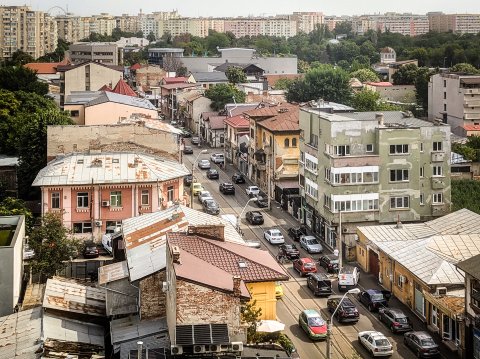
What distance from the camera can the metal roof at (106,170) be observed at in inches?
1965

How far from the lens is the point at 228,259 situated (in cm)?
3075

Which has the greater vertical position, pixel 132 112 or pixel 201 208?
pixel 132 112

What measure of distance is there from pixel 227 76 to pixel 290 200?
67471 mm

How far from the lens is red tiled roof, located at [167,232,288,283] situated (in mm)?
30047

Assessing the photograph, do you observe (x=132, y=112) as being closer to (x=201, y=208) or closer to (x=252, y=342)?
(x=201, y=208)

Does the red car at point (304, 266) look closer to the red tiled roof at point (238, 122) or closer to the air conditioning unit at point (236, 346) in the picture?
the air conditioning unit at point (236, 346)

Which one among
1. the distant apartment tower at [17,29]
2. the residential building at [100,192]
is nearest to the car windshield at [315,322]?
the residential building at [100,192]

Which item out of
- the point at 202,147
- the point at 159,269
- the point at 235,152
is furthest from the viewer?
the point at 202,147

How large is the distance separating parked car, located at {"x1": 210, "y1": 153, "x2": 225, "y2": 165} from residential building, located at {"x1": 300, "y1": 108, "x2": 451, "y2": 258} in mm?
30696

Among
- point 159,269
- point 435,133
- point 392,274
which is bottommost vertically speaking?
point 392,274

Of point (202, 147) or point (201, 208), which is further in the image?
point (202, 147)

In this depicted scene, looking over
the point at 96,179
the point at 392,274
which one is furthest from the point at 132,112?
the point at 392,274

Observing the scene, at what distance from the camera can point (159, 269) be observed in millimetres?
30156

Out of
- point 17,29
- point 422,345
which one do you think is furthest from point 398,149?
point 17,29
